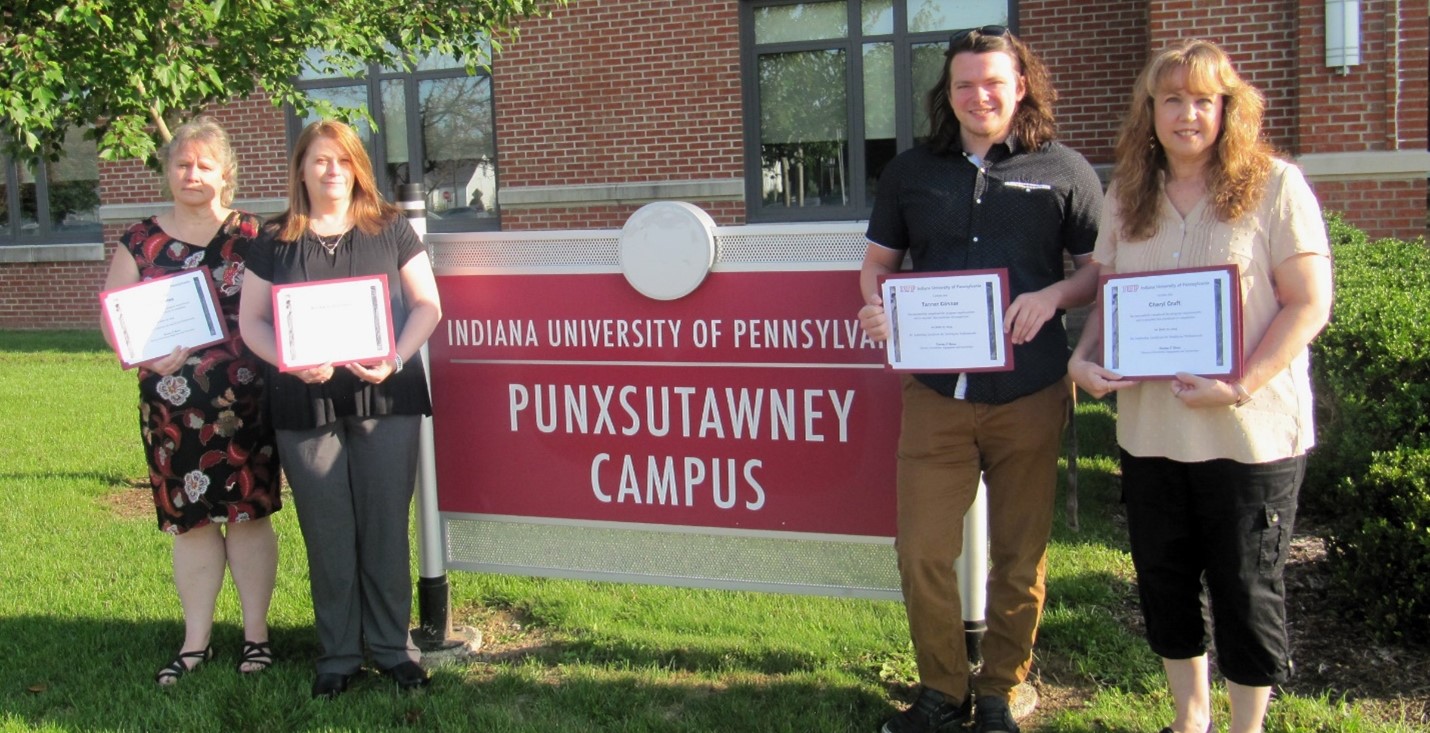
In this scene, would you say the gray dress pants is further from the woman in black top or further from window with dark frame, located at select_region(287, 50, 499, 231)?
window with dark frame, located at select_region(287, 50, 499, 231)

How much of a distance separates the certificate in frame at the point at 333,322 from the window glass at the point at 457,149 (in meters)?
7.89

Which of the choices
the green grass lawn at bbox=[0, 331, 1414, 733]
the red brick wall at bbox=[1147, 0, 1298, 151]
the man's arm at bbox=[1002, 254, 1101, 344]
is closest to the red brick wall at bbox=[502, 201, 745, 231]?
the red brick wall at bbox=[1147, 0, 1298, 151]

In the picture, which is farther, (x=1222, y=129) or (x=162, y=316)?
(x=162, y=316)

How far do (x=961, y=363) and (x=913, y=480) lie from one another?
13.7 inches

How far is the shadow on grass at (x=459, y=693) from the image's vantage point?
3445mm

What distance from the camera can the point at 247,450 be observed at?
3.73 meters

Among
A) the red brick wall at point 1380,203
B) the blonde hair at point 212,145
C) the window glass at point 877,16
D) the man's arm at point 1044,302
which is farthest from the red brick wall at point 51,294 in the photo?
the man's arm at point 1044,302

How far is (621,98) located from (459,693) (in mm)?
7425

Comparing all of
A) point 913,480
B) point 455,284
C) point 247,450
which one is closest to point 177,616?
point 247,450

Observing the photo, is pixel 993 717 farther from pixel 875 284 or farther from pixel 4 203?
pixel 4 203

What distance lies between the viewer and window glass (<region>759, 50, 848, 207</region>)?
10195 millimetres

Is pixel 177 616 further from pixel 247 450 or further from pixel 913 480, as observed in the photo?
pixel 913 480

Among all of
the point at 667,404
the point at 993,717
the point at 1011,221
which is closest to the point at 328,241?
the point at 667,404

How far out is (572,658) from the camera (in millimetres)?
3963
